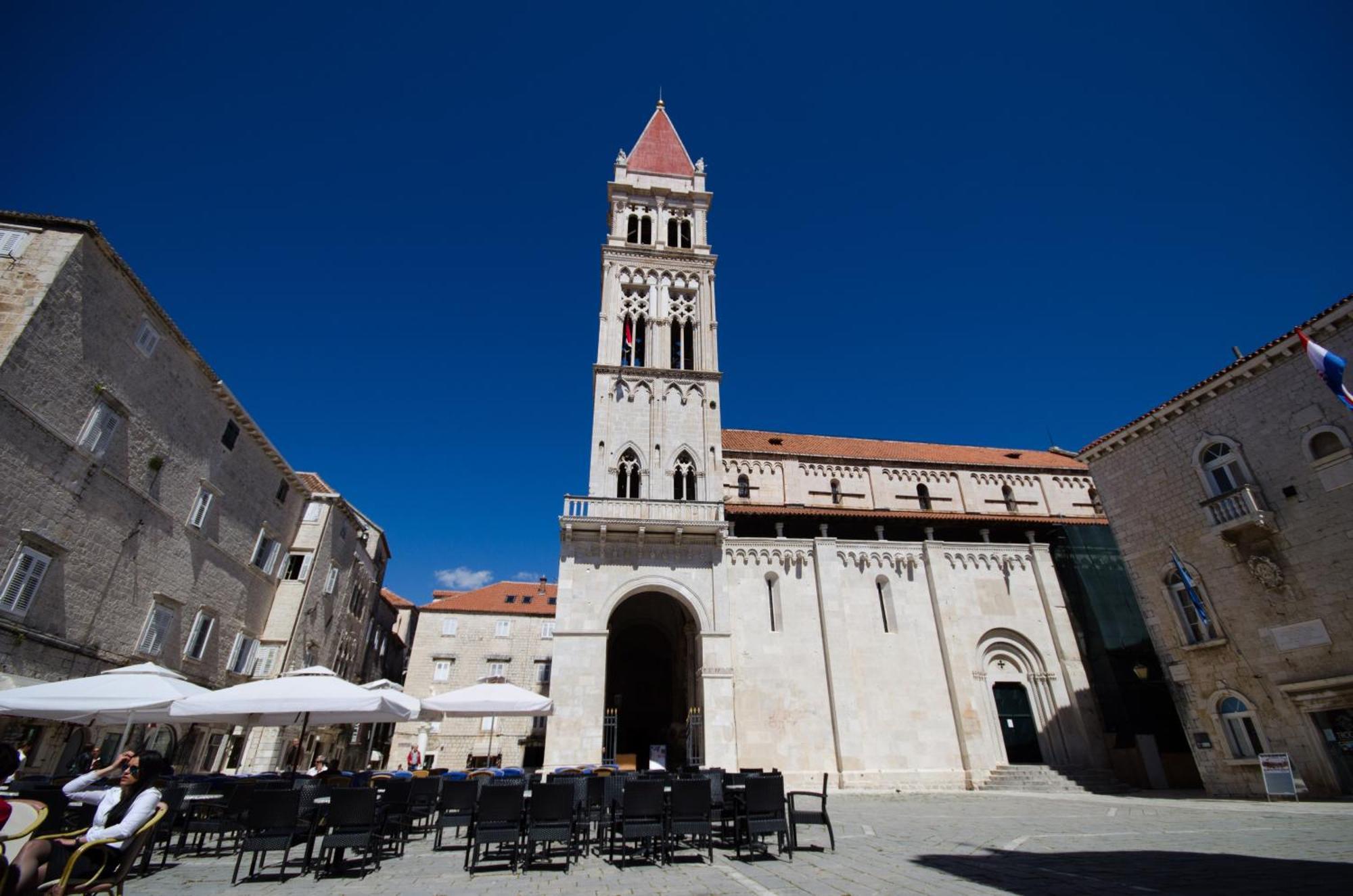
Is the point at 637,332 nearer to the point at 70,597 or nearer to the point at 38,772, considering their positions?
the point at 70,597

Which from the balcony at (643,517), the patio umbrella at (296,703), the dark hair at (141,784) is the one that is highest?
the balcony at (643,517)

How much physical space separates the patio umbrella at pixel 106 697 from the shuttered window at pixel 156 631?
22.5ft

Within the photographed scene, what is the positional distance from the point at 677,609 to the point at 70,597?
1913 cm

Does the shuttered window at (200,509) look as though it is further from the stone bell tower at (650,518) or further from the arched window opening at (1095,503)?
the arched window opening at (1095,503)

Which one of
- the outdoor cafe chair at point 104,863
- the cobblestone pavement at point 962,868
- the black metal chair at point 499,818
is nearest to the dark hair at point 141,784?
the outdoor cafe chair at point 104,863

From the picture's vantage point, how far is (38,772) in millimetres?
12898

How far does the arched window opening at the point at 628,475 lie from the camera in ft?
77.3

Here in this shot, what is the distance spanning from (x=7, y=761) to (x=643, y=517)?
18047mm

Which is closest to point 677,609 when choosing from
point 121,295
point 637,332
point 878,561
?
point 878,561

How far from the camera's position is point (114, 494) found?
14742mm

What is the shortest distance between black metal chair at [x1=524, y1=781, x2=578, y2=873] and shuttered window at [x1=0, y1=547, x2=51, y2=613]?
12.8 m

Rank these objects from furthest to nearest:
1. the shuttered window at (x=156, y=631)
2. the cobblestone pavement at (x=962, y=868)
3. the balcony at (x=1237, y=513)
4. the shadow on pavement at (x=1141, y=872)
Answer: the shuttered window at (x=156, y=631) < the balcony at (x=1237, y=513) < the cobblestone pavement at (x=962, y=868) < the shadow on pavement at (x=1141, y=872)

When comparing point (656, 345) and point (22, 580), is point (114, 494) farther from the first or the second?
point (656, 345)

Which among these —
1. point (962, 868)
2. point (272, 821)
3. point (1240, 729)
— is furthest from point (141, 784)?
point (1240, 729)
